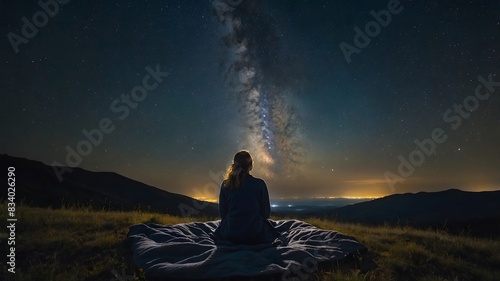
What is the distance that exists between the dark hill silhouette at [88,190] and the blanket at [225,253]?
28.9 meters

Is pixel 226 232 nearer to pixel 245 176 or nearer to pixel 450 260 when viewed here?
pixel 245 176

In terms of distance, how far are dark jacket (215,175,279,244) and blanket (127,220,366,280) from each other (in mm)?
251

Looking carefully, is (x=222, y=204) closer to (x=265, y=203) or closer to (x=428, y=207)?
(x=265, y=203)

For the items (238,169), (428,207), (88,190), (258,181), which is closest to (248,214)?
(258,181)

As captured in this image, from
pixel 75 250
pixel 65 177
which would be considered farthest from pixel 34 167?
pixel 75 250

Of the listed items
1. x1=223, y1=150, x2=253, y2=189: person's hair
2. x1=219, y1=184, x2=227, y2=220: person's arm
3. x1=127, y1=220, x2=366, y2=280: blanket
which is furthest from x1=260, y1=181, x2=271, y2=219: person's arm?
x1=219, y1=184, x2=227, y2=220: person's arm

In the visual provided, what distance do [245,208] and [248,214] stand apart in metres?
0.16

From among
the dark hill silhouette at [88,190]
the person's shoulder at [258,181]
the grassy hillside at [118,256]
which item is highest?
the dark hill silhouette at [88,190]

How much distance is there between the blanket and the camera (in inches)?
190

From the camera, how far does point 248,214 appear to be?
6574 millimetres

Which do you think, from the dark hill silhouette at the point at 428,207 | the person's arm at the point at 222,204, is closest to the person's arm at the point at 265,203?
the person's arm at the point at 222,204

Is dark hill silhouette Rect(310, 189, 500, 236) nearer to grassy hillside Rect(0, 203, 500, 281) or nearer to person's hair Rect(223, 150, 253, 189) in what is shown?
grassy hillside Rect(0, 203, 500, 281)

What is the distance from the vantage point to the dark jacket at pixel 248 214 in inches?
257

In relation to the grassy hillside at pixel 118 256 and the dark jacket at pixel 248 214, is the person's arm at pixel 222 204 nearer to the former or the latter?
the dark jacket at pixel 248 214
